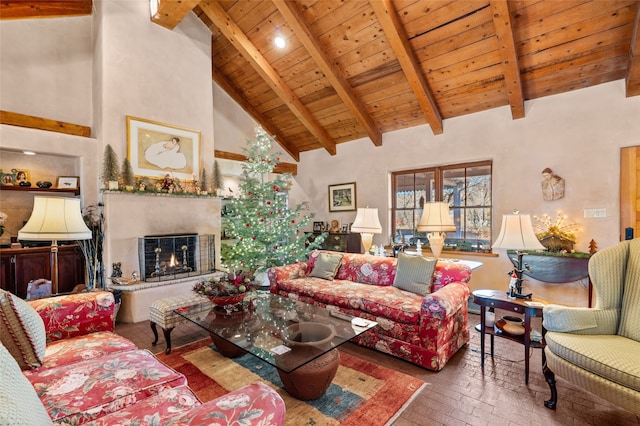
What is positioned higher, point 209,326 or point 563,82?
point 563,82

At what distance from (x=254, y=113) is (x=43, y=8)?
3336mm

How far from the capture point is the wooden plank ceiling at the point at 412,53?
3.35m

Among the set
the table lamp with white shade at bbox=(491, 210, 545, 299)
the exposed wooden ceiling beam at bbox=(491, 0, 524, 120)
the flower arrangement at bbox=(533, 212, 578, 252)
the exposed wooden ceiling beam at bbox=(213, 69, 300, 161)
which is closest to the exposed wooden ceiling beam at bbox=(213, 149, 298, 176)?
the exposed wooden ceiling beam at bbox=(213, 69, 300, 161)

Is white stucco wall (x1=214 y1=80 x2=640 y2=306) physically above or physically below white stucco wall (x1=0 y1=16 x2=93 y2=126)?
below

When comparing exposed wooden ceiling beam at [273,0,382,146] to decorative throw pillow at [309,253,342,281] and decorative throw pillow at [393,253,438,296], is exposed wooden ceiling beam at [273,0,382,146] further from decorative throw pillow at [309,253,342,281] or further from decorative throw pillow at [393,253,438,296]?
decorative throw pillow at [393,253,438,296]

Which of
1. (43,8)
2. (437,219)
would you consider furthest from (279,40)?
(437,219)

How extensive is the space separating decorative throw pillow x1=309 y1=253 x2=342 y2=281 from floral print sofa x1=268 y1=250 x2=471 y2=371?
0.27 feet

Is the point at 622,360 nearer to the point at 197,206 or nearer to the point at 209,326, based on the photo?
the point at 209,326

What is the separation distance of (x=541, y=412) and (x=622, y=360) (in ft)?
1.97

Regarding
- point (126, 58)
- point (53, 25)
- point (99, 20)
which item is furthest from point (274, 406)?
point (53, 25)

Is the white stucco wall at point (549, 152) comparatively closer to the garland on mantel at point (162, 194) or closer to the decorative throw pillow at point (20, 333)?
the garland on mantel at point (162, 194)

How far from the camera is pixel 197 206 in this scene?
4.63 m

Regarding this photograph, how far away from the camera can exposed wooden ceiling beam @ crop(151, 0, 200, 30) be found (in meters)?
3.94

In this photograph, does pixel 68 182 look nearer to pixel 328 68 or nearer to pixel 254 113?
pixel 254 113
